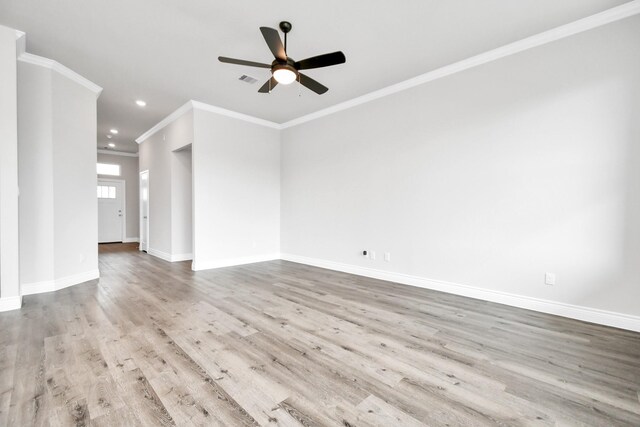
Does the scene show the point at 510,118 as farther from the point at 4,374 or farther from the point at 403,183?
the point at 4,374

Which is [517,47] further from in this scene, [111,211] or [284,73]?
[111,211]

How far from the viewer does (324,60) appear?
2625 millimetres

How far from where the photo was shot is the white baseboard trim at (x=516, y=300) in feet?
8.85

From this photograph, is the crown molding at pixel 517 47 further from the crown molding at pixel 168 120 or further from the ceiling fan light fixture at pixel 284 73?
the crown molding at pixel 168 120

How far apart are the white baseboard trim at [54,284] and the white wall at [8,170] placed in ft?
2.22

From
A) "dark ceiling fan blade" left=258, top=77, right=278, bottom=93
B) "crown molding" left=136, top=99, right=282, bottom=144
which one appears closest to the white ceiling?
"dark ceiling fan blade" left=258, top=77, right=278, bottom=93

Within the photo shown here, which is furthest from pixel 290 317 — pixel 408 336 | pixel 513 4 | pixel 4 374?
pixel 513 4

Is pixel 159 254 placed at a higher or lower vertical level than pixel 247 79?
lower

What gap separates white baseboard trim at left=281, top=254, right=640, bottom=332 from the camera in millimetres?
2697

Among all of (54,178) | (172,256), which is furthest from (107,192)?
(54,178)

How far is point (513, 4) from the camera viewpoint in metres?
2.65

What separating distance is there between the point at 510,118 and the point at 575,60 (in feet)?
2.45

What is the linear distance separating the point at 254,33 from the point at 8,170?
3033mm

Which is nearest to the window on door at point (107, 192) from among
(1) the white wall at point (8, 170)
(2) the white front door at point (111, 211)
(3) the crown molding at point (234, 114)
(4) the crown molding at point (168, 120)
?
(2) the white front door at point (111, 211)
